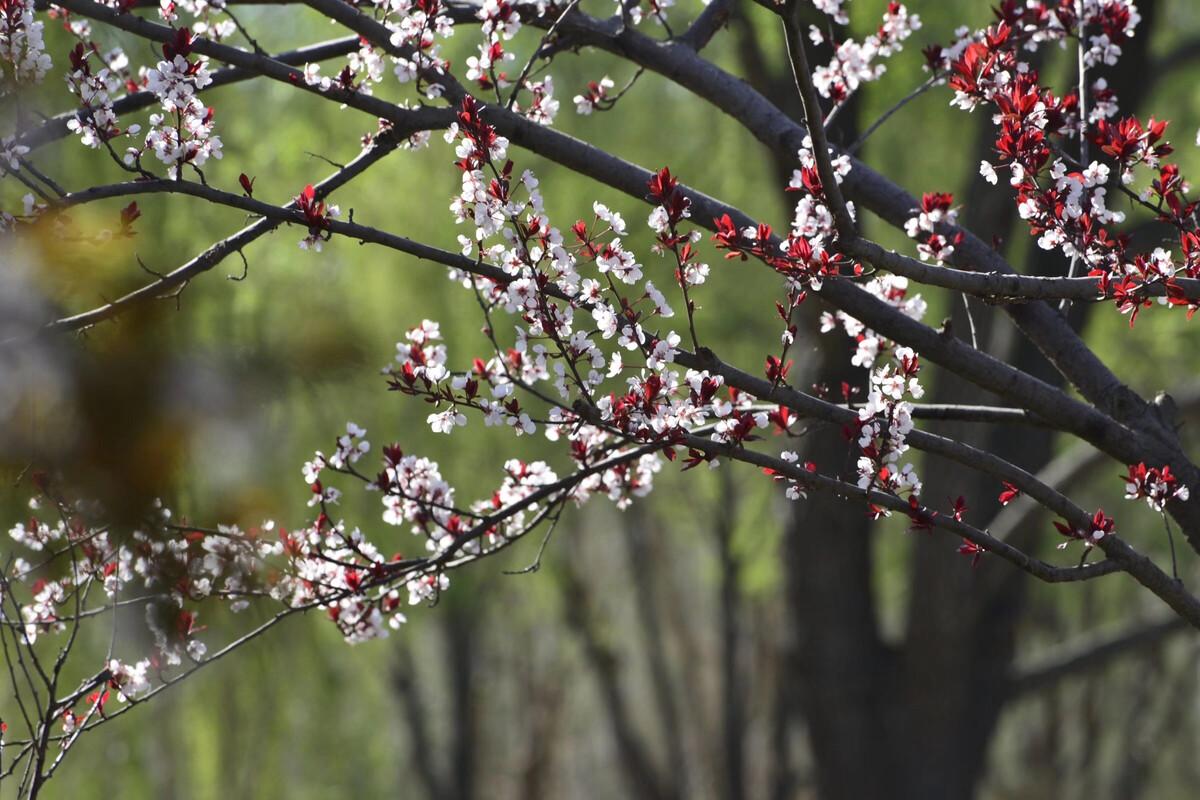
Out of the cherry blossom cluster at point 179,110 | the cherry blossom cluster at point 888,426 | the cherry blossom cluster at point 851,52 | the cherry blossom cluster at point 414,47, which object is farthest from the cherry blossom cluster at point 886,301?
the cherry blossom cluster at point 179,110

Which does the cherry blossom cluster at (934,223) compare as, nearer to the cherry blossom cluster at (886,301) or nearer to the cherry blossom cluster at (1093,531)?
the cherry blossom cluster at (886,301)

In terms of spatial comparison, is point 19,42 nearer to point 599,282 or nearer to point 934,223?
point 599,282

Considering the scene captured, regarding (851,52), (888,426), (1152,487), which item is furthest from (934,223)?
(851,52)

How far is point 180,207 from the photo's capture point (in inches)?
385

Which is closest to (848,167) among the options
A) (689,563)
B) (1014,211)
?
(1014,211)

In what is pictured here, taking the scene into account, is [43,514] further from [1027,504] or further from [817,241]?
[1027,504]

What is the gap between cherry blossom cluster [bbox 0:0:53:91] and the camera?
3.56 metres

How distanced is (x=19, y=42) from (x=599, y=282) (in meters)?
1.69

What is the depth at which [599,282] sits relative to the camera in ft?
12.8

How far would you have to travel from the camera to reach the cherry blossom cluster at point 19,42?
356 centimetres

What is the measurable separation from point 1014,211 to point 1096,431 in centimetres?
410

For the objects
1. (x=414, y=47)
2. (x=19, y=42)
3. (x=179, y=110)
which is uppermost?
(x=19, y=42)

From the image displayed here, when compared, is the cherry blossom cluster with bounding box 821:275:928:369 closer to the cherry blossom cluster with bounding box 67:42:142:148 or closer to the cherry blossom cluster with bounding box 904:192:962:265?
the cherry blossom cluster with bounding box 904:192:962:265

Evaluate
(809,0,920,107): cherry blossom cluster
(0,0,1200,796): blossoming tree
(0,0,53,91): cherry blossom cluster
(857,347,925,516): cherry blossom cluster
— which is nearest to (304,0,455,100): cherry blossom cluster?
(0,0,1200,796): blossoming tree
